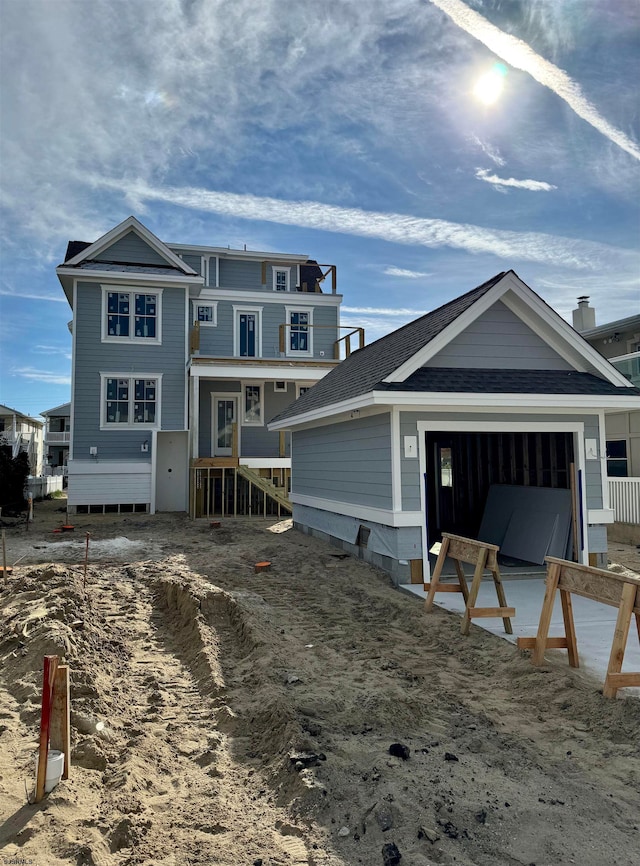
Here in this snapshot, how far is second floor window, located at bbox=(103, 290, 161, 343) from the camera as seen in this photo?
65.3 ft

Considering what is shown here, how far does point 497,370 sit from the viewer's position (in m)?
9.85

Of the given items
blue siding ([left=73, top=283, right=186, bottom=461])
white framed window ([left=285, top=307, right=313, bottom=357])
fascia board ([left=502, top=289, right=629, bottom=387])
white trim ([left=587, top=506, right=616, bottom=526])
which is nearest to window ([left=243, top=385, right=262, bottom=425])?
white framed window ([left=285, top=307, right=313, bottom=357])

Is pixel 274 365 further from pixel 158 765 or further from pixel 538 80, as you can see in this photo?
pixel 158 765

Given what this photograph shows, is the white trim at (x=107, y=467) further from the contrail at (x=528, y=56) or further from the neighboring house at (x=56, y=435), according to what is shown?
the neighboring house at (x=56, y=435)

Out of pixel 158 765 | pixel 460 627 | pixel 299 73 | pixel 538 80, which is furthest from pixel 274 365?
pixel 158 765

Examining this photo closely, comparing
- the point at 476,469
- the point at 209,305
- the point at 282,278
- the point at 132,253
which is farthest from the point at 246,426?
the point at 476,469

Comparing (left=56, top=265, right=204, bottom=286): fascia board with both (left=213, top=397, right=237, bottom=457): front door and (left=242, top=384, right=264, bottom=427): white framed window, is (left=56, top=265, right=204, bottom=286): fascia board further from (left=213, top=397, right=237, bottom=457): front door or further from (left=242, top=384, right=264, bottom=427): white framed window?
(left=213, top=397, right=237, bottom=457): front door

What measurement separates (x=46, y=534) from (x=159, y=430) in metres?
5.92

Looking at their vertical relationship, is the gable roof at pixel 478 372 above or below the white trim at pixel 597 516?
above

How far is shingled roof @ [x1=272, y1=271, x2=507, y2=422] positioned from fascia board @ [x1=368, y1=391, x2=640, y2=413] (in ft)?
1.44

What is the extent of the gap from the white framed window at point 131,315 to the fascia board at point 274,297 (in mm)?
3262

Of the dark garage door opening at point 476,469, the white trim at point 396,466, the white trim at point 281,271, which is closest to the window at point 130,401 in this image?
the white trim at point 281,271

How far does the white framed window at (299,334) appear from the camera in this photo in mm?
24328

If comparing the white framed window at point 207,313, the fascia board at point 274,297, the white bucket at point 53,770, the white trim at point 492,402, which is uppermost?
the fascia board at point 274,297
